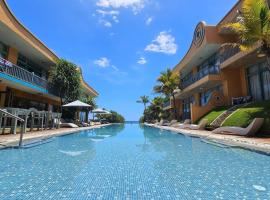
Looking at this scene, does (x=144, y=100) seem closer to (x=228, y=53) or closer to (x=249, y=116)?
(x=228, y=53)

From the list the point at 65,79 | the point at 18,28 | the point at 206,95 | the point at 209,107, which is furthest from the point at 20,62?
the point at 206,95

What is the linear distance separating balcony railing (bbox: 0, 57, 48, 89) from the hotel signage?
16.0m

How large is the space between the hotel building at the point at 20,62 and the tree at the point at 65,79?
0.99 metres

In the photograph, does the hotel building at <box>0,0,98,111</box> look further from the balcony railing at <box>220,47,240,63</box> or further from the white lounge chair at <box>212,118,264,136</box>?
the balcony railing at <box>220,47,240,63</box>

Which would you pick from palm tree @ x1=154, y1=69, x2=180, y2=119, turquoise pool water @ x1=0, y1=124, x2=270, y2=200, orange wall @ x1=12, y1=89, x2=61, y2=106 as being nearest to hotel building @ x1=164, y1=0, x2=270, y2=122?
palm tree @ x1=154, y1=69, x2=180, y2=119

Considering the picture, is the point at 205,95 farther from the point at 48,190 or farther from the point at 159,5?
the point at 48,190

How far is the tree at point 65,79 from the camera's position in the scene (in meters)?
20.3

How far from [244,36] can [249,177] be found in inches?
378

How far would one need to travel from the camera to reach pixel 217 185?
3.74m

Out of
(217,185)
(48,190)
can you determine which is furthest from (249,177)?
(48,190)

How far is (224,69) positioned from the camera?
1956 cm

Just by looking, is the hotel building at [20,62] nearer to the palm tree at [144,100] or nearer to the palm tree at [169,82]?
the palm tree at [169,82]

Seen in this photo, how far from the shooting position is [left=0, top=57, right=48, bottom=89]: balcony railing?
42.0 ft

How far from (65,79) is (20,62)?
410cm
